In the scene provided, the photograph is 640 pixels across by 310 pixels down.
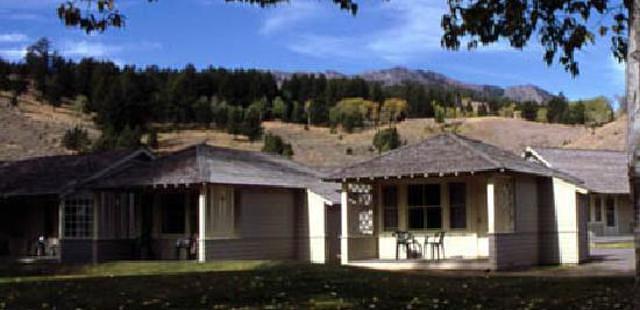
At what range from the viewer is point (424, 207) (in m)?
26.2

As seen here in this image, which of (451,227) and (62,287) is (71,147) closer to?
(451,227)

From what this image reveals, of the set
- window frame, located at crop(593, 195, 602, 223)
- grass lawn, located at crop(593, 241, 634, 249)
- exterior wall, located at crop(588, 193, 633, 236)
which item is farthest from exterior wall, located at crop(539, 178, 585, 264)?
window frame, located at crop(593, 195, 602, 223)

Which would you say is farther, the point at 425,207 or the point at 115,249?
the point at 115,249

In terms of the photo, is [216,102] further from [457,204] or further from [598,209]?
[457,204]

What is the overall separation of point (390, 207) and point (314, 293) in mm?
13840

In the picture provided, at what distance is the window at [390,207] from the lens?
2688 cm

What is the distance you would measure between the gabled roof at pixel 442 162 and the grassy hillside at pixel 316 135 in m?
37.6

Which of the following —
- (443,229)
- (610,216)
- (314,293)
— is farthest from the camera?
(610,216)

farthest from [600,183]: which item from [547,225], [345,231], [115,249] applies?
[115,249]

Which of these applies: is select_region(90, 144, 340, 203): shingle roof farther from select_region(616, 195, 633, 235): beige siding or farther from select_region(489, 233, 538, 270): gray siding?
select_region(616, 195, 633, 235): beige siding

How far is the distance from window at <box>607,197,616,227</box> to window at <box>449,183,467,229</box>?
71.6 feet

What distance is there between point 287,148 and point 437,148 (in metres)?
49.4

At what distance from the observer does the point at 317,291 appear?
1366cm

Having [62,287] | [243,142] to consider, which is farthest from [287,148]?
[62,287]
